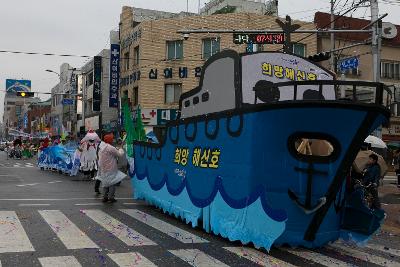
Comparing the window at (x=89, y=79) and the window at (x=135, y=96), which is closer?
the window at (x=135, y=96)

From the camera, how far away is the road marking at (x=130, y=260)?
598 cm

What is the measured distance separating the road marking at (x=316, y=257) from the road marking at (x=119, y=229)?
2.15m

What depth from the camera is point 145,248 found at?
6922 millimetres

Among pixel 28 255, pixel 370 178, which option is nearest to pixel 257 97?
pixel 28 255

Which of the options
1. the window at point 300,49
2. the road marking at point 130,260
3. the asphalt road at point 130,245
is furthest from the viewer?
the window at point 300,49

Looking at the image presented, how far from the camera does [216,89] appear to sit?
25.6ft

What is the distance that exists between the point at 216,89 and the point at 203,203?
1932 mm

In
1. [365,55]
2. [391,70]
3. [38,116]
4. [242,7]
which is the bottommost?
[38,116]

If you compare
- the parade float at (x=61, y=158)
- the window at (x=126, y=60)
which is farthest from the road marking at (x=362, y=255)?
the window at (x=126, y=60)

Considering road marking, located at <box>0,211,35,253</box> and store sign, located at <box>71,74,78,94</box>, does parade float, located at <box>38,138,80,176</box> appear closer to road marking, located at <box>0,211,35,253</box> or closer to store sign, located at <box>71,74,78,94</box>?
road marking, located at <box>0,211,35,253</box>

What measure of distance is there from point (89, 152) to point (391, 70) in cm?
2833

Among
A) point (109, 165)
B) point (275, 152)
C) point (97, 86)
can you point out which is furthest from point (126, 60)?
point (275, 152)

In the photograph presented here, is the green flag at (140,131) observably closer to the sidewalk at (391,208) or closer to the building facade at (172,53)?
the sidewalk at (391,208)

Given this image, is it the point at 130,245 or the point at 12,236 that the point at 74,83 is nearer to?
the point at 12,236
